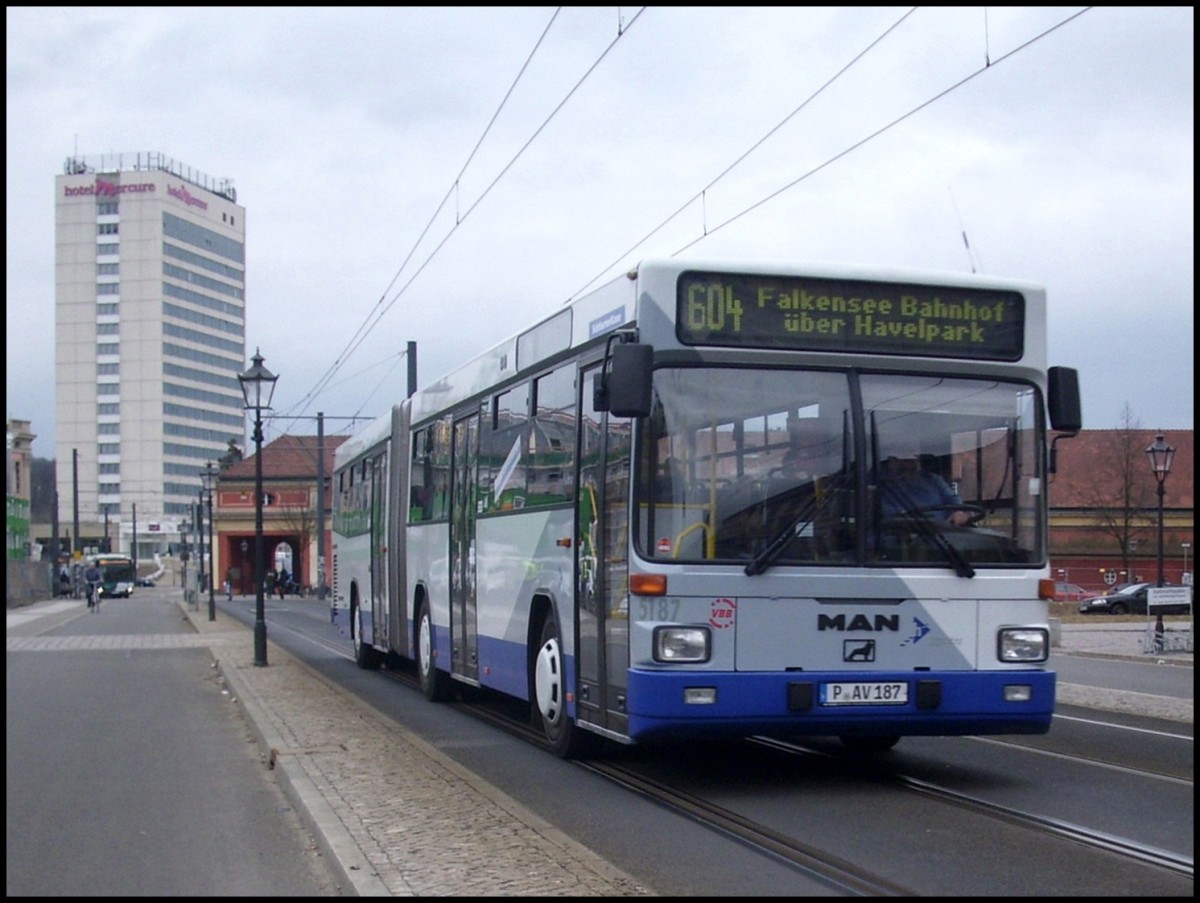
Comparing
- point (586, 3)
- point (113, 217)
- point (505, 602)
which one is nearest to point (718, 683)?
point (505, 602)

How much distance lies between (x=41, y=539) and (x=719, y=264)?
486ft

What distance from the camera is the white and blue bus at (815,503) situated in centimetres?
910

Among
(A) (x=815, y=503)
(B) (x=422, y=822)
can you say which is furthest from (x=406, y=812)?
(A) (x=815, y=503)

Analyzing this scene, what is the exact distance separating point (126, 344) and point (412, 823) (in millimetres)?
166002

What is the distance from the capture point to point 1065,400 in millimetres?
9688

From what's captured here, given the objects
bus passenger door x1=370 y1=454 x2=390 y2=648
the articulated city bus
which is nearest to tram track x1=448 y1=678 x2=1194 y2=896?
bus passenger door x1=370 y1=454 x2=390 y2=648

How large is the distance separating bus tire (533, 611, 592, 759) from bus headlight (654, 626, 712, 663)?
201cm

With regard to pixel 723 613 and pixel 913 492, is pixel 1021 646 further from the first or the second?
pixel 723 613

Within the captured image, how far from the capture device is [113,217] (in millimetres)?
166875

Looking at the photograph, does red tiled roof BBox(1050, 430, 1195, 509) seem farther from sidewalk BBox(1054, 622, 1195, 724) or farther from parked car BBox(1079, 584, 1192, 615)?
sidewalk BBox(1054, 622, 1195, 724)

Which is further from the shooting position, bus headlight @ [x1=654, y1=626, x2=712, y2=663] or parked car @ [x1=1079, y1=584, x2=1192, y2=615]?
parked car @ [x1=1079, y1=584, x2=1192, y2=615]

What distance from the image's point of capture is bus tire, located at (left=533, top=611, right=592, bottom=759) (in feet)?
36.3

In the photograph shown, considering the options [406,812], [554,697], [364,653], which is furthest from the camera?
[364,653]

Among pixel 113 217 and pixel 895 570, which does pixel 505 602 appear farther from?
pixel 113 217
